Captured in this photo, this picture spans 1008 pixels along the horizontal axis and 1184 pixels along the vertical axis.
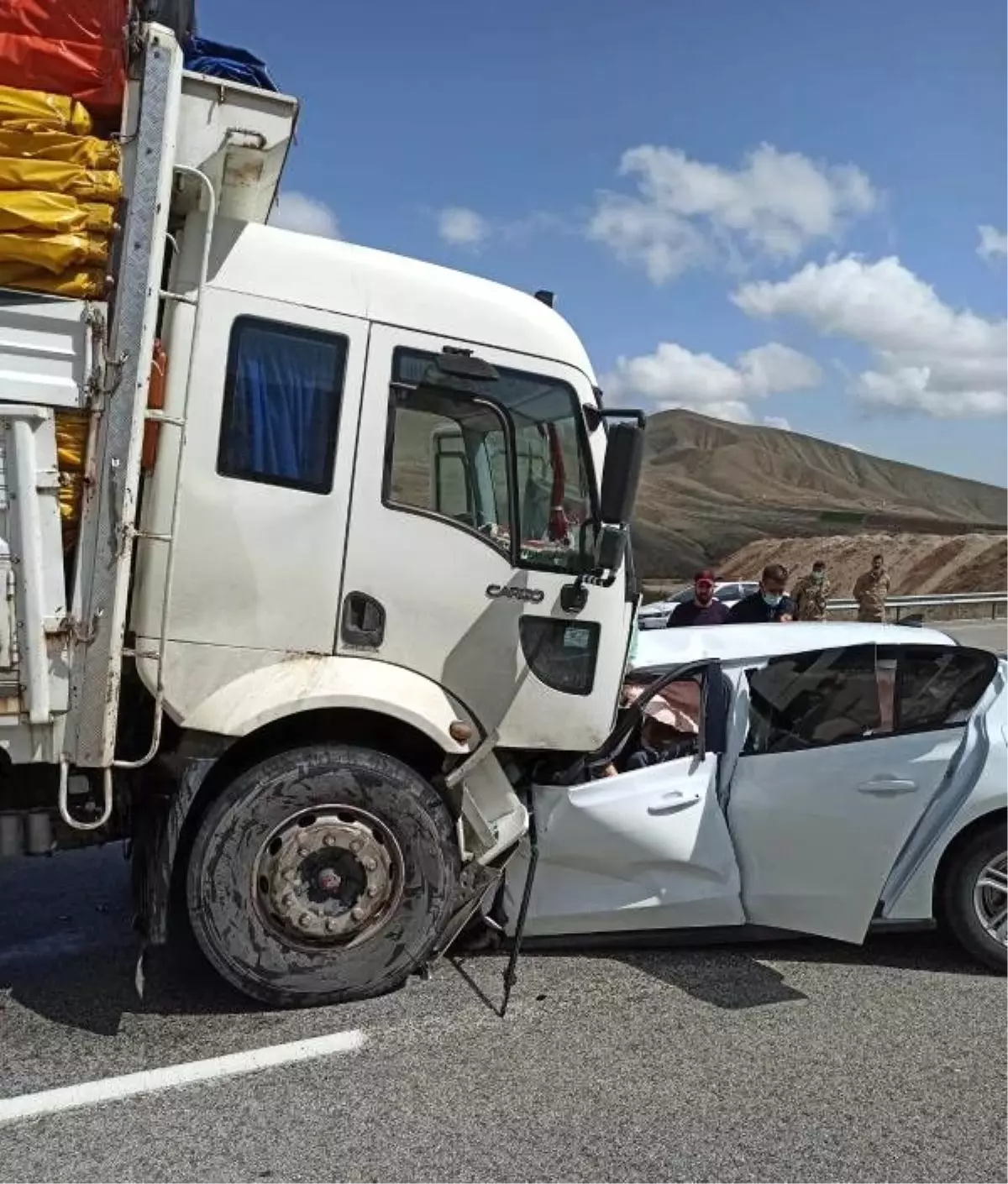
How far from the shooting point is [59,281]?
3764 mm

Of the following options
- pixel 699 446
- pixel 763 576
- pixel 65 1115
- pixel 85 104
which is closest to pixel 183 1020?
pixel 65 1115

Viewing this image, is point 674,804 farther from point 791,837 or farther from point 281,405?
point 281,405

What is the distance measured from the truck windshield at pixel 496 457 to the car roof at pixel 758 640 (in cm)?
127

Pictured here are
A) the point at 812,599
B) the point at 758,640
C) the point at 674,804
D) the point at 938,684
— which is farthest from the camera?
the point at 812,599

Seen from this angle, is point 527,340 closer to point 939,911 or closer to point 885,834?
point 885,834

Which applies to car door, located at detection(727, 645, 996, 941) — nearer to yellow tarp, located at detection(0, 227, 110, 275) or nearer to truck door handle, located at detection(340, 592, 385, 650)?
truck door handle, located at detection(340, 592, 385, 650)

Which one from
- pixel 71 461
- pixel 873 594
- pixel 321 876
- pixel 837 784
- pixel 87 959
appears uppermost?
pixel 71 461

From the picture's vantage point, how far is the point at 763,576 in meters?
9.17

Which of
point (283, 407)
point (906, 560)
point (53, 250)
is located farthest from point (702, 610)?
point (906, 560)

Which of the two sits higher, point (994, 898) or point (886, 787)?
point (886, 787)

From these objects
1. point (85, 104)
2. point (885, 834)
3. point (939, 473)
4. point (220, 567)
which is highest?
point (939, 473)

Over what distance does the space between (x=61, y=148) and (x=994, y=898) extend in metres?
4.60

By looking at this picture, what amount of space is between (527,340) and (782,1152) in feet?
9.89

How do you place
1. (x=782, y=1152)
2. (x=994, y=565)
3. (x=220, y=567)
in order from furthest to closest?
(x=994, y=565) → (x=220, y=567) → (x=782, y=1152)
